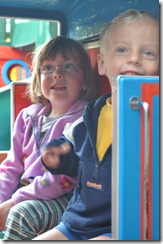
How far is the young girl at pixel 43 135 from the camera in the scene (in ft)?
5.62

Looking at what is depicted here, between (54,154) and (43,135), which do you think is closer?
(54,154)

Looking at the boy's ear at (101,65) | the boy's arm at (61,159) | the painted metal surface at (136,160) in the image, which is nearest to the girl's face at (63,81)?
the boy's ear at (101,65)

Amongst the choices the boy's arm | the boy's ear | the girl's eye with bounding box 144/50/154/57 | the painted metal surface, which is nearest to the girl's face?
the boy's ear

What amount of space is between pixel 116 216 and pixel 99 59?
63 cm

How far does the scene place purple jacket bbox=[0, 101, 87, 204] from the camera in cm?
176

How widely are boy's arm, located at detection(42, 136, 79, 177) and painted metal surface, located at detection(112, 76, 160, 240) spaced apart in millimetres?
342

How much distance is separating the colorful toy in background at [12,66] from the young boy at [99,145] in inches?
23.4

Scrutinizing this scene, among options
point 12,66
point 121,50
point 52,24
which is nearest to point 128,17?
point 121,50

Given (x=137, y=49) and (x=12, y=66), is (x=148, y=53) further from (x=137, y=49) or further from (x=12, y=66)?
(x=12, y=66)

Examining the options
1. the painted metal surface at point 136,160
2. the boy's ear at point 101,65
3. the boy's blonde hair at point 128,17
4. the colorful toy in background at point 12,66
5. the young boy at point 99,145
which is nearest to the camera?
the painted metal surface at point 136,160

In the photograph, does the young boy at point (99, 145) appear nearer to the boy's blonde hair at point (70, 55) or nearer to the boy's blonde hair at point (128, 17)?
the boy's blonde hair at point (128, 17)

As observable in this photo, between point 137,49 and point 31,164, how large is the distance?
0.62m

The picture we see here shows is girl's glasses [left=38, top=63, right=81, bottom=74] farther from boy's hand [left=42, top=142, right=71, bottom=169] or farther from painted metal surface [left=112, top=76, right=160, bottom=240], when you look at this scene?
painted metal surface [left=112, top=76, right=160, bottom=240]

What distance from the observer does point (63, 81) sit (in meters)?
1.83
